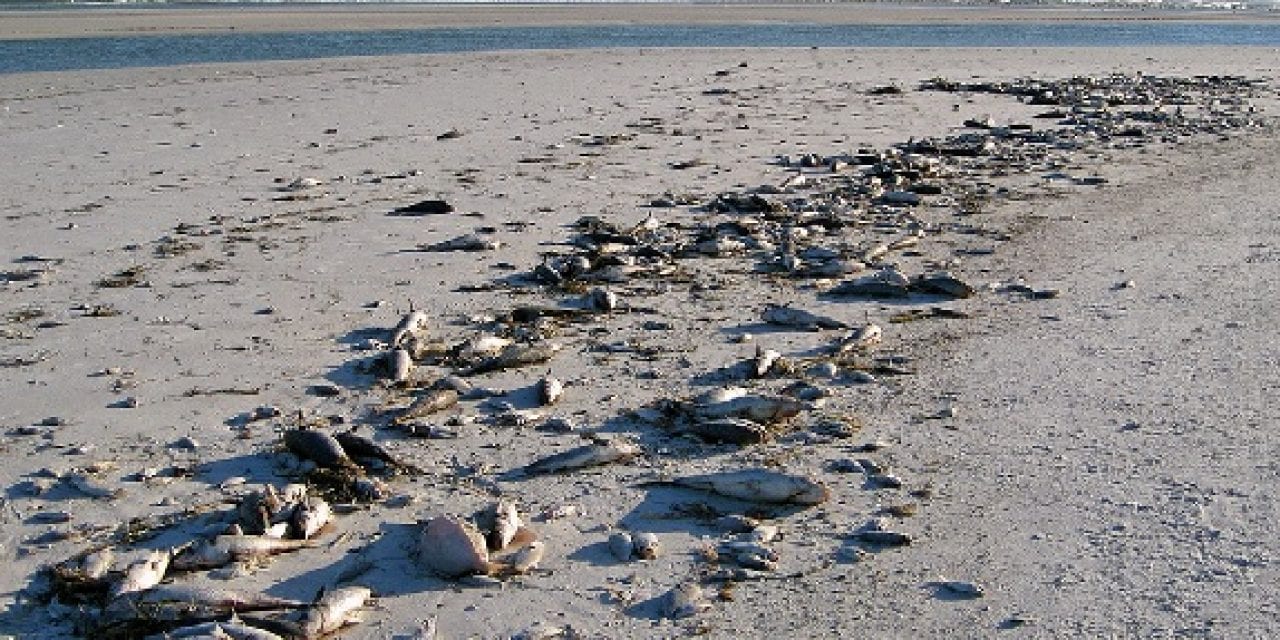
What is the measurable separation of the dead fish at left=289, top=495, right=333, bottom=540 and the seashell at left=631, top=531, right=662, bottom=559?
111 centimetres

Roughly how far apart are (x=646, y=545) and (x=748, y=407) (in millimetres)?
1293

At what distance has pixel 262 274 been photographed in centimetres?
823

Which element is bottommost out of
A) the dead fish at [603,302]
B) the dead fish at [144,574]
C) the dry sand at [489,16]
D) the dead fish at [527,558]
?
the dead fish at [527,558]

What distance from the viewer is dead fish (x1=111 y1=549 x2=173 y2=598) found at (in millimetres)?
4047

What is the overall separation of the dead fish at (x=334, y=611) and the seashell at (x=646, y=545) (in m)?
0.92

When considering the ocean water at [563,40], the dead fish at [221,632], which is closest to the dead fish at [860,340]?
the dead fish at [221,632]

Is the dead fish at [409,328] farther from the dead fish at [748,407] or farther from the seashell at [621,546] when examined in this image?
the seashell at [621,546]

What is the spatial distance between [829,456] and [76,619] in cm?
284

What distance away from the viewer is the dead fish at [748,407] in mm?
5594

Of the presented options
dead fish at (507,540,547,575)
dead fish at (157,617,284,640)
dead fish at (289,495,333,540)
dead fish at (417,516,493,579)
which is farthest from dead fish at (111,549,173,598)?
dead fish at (507,540,547,575)

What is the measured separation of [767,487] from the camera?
483 centimetres

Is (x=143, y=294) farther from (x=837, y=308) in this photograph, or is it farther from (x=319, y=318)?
(x=837, y=308)

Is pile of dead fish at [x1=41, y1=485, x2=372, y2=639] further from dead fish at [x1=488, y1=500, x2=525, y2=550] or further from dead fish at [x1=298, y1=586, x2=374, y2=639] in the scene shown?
dead fish at [x1=488, y1=500, x2=525, y2=550]

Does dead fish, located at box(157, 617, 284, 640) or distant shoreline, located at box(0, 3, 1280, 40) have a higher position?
distant shoreline, located at box(0, 3, 1280, 40)
